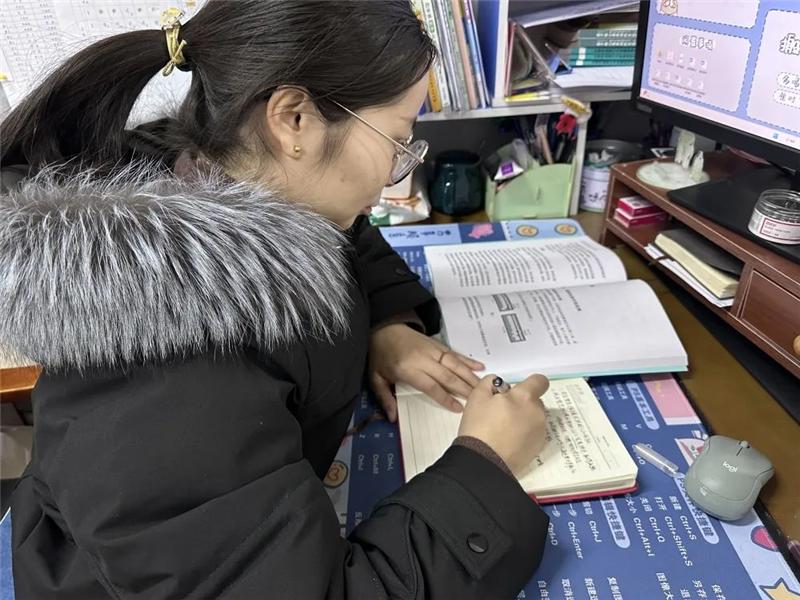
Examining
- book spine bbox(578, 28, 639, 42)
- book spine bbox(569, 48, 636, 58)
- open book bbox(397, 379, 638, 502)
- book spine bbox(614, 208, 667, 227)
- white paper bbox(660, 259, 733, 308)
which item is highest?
book spine bbox(578, 28, 639, 42)

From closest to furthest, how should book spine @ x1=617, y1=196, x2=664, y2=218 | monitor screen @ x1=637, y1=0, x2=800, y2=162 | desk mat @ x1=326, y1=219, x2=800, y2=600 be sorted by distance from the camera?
desk mat @ x1=326, y1=219, x2=800, y2=600
monitor screen @ x1=637, y1=0, x2=800, y2=162
book spine @ x1=617, y1=196, x2=664, y2=218

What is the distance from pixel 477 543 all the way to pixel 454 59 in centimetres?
87

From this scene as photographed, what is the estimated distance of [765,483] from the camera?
61 centimetres

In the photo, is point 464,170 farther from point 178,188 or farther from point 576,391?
point 178,188

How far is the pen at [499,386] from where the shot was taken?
2.24 feet

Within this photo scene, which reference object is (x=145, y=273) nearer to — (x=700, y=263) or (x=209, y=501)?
(x=209, y=501)

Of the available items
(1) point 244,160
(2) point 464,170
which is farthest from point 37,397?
(2) point 464,170

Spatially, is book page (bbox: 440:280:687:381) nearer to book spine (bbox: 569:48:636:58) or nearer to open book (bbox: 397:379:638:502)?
open book (bbox: 397:379:638:502)

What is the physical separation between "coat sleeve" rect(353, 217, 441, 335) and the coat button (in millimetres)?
377

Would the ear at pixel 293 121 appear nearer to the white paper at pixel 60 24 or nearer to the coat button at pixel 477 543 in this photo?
the coat button at pixel 477 543

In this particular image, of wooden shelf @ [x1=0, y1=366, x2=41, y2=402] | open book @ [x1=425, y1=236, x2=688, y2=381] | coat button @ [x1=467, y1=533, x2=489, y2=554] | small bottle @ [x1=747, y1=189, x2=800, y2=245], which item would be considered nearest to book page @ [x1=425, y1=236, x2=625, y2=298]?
open book @ [x1=425, y1=236, x2=688, y2=381]

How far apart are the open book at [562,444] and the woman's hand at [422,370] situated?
0.01 metres

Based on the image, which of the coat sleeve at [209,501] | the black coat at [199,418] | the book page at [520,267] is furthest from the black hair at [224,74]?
the book page at [520,267]

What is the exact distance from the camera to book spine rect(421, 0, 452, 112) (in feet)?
3.43
